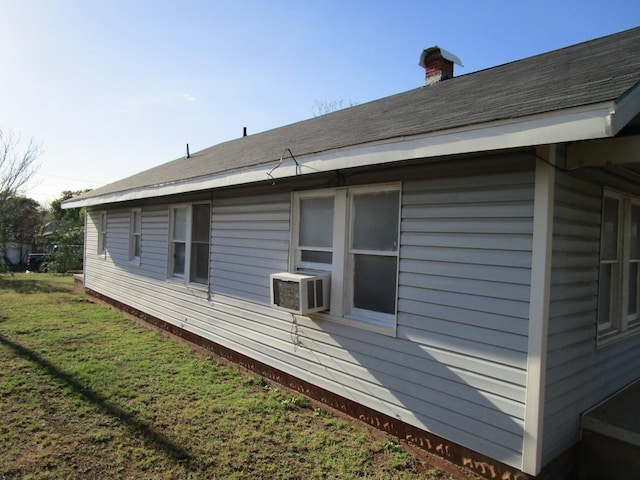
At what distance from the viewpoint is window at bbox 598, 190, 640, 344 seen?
13.1ft

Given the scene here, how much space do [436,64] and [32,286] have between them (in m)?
14.7

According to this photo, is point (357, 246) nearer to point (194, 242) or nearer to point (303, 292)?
point (303, 292)

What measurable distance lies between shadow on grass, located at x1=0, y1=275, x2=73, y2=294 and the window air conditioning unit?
38.8 feet

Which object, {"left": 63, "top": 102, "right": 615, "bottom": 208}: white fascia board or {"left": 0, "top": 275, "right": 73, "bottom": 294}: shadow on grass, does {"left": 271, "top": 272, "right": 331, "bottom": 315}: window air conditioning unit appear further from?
{"left": 0, "top": 275, "right": 73, "bottom": 294}: shadow on grass

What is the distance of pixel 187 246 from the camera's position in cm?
738

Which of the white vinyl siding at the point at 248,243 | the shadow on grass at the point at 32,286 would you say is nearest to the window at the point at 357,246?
the white vinyl siding at the point at 248,243

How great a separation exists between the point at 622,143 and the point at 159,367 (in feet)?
19.2

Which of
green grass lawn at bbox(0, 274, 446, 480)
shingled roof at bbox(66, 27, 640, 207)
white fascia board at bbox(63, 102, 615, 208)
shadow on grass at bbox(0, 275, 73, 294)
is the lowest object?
shadow on grass at bbox(0, 275, 73, 294)

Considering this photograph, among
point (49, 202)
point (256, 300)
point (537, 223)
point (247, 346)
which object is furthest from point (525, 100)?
point (49, 202)

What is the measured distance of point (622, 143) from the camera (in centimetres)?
289

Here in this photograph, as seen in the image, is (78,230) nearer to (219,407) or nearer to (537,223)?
(219,407)

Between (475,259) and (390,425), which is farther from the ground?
(475,259)

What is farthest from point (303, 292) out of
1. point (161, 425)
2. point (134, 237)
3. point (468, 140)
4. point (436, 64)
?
point (134, 237)

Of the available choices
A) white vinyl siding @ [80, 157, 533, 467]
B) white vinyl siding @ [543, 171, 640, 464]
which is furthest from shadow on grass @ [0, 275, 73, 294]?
white vinyl siding @ [543, 171, 640, 464]
